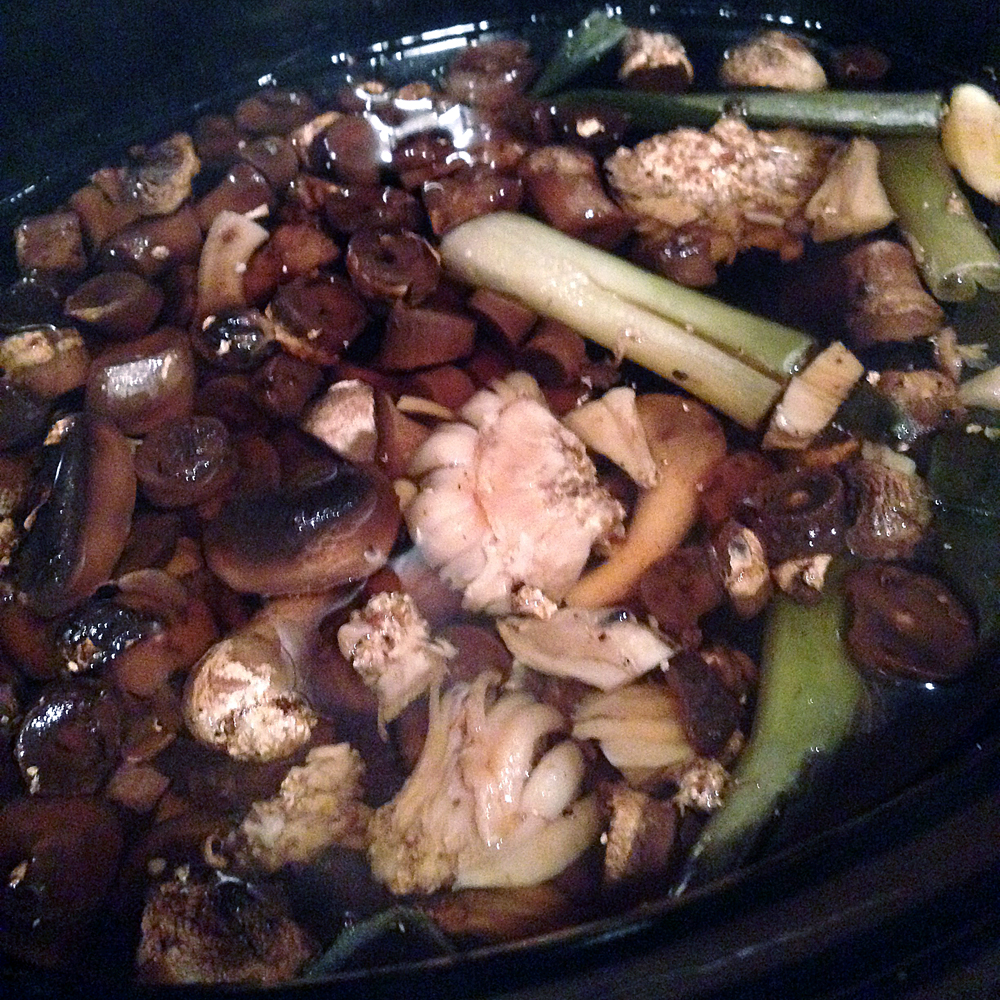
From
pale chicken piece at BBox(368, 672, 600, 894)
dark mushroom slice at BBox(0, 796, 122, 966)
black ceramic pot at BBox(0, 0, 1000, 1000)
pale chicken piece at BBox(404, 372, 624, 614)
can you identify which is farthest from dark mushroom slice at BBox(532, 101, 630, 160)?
dark mushroom slice at BBox(0, 796, 122, 966)

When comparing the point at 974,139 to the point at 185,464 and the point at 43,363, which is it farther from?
the point at 43,363

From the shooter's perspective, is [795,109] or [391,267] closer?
[391,267]

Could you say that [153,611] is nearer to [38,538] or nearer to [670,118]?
[38,538]

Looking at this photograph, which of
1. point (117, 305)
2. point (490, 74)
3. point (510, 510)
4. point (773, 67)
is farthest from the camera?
point (490, 74)

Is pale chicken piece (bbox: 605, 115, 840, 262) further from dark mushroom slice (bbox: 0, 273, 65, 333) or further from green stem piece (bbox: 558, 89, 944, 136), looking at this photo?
dark mushroom slice (bbox: 0, 273, 65, 333)

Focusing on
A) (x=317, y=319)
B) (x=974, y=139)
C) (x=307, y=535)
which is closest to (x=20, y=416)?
(x=317, y=319)

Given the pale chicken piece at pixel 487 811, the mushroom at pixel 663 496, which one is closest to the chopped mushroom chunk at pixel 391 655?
the pale chicken piece at pixel 487 811

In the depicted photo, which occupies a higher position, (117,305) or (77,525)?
(117,305)
